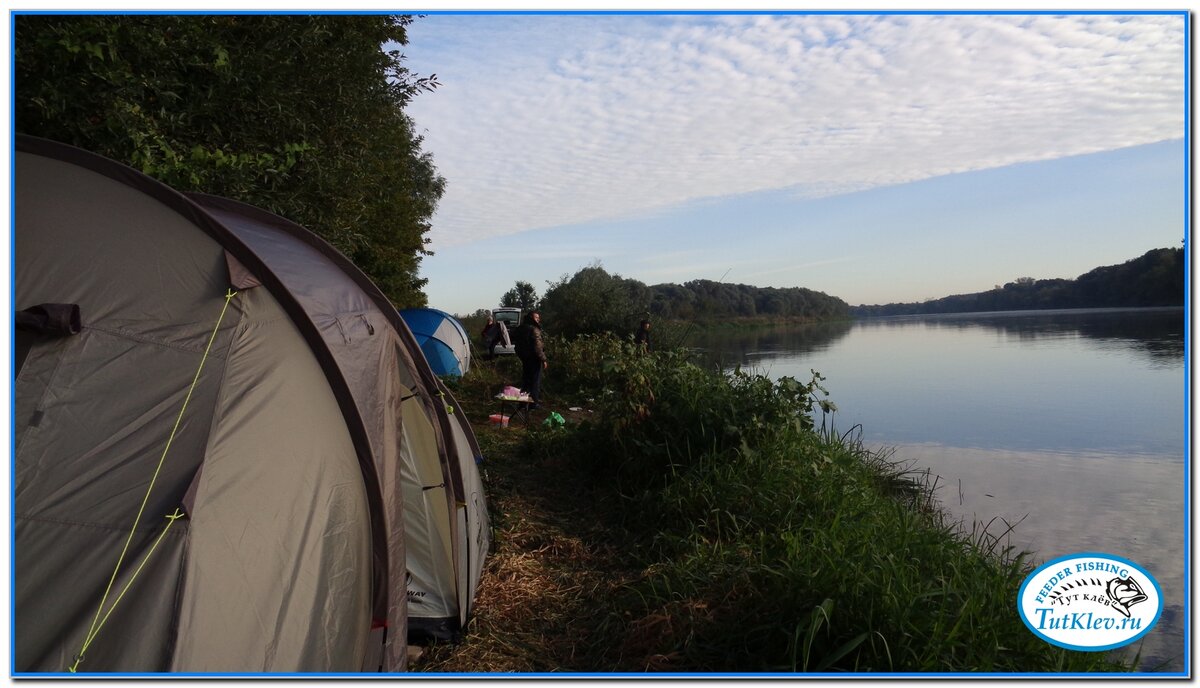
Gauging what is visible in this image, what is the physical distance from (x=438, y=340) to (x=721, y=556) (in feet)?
32.1

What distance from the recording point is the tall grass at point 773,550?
9.70 feet

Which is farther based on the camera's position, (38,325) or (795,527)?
(795,527)

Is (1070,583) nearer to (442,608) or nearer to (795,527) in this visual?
(795,527)

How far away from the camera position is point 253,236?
3.38 metres

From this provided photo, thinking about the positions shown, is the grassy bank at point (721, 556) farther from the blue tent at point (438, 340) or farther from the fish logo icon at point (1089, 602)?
the blue tent at point (438, 340)

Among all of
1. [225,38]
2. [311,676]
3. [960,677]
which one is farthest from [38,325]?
[225,38]

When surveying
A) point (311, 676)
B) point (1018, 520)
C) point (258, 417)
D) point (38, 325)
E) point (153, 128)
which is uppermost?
point (153, 128)

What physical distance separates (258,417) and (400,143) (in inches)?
314

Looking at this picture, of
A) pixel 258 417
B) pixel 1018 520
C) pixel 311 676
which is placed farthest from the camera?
pixel 1018 520

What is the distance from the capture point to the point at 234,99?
5.98 m

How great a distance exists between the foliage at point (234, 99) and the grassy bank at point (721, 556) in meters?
3.19

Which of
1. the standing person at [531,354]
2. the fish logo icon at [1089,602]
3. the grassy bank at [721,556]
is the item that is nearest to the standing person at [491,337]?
the standing person at [531,354]

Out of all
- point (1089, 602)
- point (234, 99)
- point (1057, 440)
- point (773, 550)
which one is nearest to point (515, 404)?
point (234, 99)

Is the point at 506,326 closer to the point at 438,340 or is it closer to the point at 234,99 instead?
the point at 438,340
